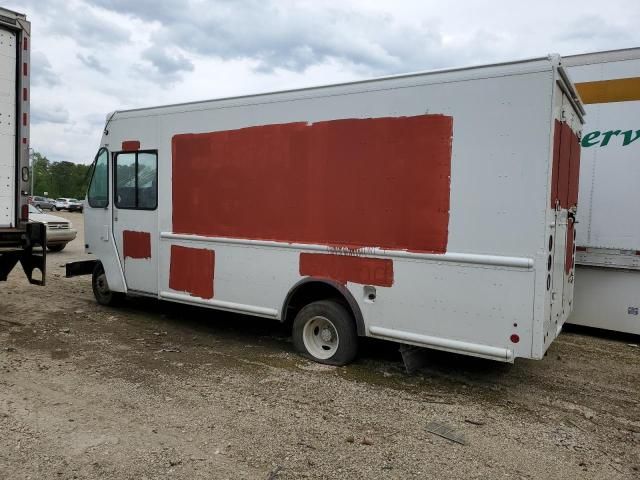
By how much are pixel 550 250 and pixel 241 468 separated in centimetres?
295

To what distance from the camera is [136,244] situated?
7.07 metres

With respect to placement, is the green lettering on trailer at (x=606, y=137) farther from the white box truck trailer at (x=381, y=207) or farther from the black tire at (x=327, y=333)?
the black tire at (x=327, y=333)

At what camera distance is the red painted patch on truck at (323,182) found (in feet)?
15.5

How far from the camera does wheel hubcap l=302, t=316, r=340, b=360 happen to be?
5.46m

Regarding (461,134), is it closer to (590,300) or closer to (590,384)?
(590,384)

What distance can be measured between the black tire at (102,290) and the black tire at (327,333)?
11.8 ft

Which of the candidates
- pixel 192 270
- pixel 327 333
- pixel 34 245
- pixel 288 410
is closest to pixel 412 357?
pixel 327 333

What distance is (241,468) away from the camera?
3.38 m

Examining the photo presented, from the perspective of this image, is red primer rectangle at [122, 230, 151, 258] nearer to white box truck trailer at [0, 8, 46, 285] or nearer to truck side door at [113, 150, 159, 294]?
truck side door at [113, 150, 159, 294]

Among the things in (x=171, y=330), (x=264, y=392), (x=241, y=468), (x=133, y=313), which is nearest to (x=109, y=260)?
(x=133, y=313)

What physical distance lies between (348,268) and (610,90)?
4143 mm

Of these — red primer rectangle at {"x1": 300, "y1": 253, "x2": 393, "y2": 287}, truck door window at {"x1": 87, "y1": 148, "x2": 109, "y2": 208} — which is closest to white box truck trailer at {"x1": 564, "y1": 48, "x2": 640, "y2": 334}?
red primer rectangle at {"x1": 300, "y1": 253, "x2": 393, "y2": 287}

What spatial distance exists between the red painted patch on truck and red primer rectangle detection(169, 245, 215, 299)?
0.27m

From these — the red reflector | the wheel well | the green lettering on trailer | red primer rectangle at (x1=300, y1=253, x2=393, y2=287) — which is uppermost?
the green lettering on trailer
